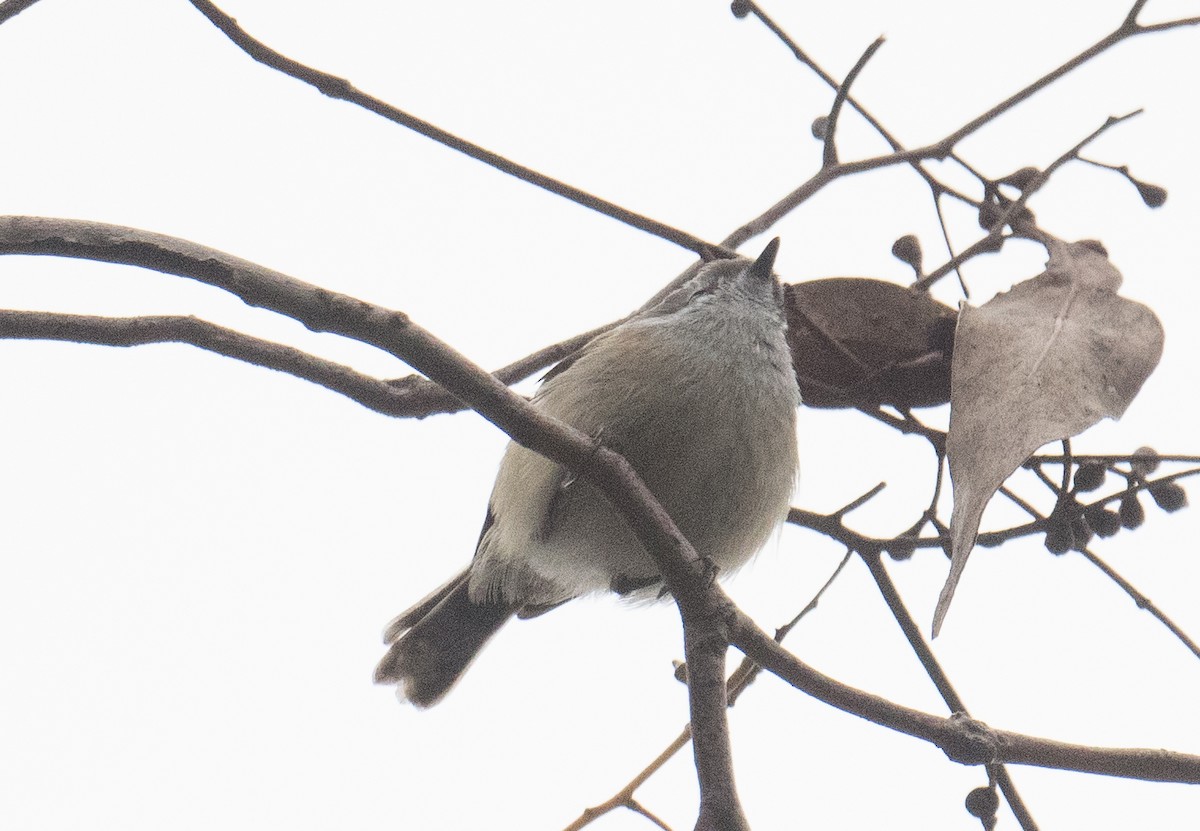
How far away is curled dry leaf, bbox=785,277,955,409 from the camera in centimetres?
362

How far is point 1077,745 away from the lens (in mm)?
2570

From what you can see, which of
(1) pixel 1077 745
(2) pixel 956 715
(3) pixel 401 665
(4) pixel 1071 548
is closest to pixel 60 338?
(2) pixel 956 715

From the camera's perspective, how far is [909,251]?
4.03 m

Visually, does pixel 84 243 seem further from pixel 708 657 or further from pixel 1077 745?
pixel 1077 745

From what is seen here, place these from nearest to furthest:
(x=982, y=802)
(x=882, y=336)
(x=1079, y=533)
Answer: (x=982, y=802)
(x=1079, y=533)
(x=882, y=336)

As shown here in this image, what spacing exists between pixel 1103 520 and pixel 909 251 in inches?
41.8

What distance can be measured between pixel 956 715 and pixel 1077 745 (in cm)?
23

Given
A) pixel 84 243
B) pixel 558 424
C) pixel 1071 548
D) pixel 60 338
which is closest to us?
pixel 84 243

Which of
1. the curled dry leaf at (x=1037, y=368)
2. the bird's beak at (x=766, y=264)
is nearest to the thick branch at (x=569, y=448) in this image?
the curled dry leaf at (x=1037, y=368)

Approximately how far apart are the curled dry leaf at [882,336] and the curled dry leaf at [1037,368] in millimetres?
222

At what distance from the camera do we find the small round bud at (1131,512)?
3.52 meters

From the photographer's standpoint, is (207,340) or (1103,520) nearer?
(207,340)

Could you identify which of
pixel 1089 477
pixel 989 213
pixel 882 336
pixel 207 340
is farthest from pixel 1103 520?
pixel 207 340

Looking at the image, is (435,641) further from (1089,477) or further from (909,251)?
(1089,477)
